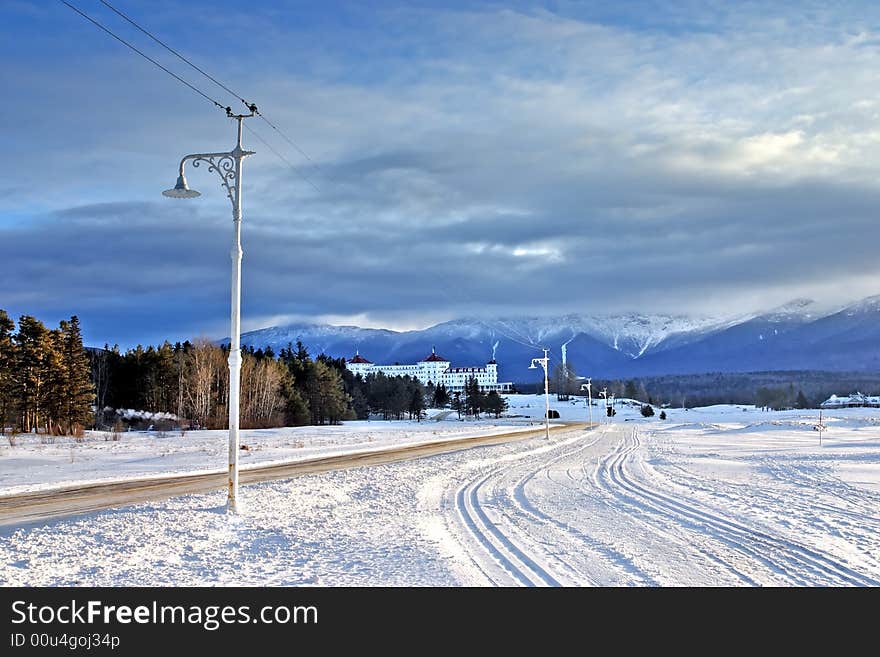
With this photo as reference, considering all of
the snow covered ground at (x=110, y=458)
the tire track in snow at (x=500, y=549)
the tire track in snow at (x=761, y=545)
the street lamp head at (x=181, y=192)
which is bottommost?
the snow covered ground at (x=110, y=458)

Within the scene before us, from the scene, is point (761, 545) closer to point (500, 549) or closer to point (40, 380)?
point (500, 549)

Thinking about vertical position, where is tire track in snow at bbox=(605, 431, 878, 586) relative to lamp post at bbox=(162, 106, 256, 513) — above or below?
below

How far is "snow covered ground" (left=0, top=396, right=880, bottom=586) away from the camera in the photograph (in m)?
9.66

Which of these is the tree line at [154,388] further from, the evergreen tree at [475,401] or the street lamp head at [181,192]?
the street lamp head at [181,192]

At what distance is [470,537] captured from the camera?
40.7 ft

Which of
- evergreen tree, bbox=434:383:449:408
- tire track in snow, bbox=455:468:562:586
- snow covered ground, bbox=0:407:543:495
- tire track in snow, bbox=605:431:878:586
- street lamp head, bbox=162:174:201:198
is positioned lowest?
snow covered ground, bbox=0:407:543:495

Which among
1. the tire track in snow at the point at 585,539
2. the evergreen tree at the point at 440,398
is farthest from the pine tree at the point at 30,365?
the evergreen tree at the point at 440,398

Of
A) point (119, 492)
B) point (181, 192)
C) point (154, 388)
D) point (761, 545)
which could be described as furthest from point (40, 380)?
point (761, 545)

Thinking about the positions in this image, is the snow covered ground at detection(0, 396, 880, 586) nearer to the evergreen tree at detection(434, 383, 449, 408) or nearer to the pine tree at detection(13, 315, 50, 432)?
the pine tree at detection(13, 315, 50, 432)

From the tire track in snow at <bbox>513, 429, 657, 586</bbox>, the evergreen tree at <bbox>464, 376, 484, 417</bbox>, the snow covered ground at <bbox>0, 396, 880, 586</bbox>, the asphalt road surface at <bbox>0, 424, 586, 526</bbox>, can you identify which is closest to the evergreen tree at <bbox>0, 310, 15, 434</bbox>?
the asphalt road surface at <bbox>0, 424, 586, 526</bbox>

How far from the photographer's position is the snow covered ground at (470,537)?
31.7 feet

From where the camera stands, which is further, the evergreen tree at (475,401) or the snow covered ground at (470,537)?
the evergreen tree at (475,401)

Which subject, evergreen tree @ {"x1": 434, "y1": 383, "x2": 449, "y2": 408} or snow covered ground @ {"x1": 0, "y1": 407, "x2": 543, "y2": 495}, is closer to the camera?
snow covered ground @ {"x1": 0, "y1": 407, "x2": 543, "y2": 495}
